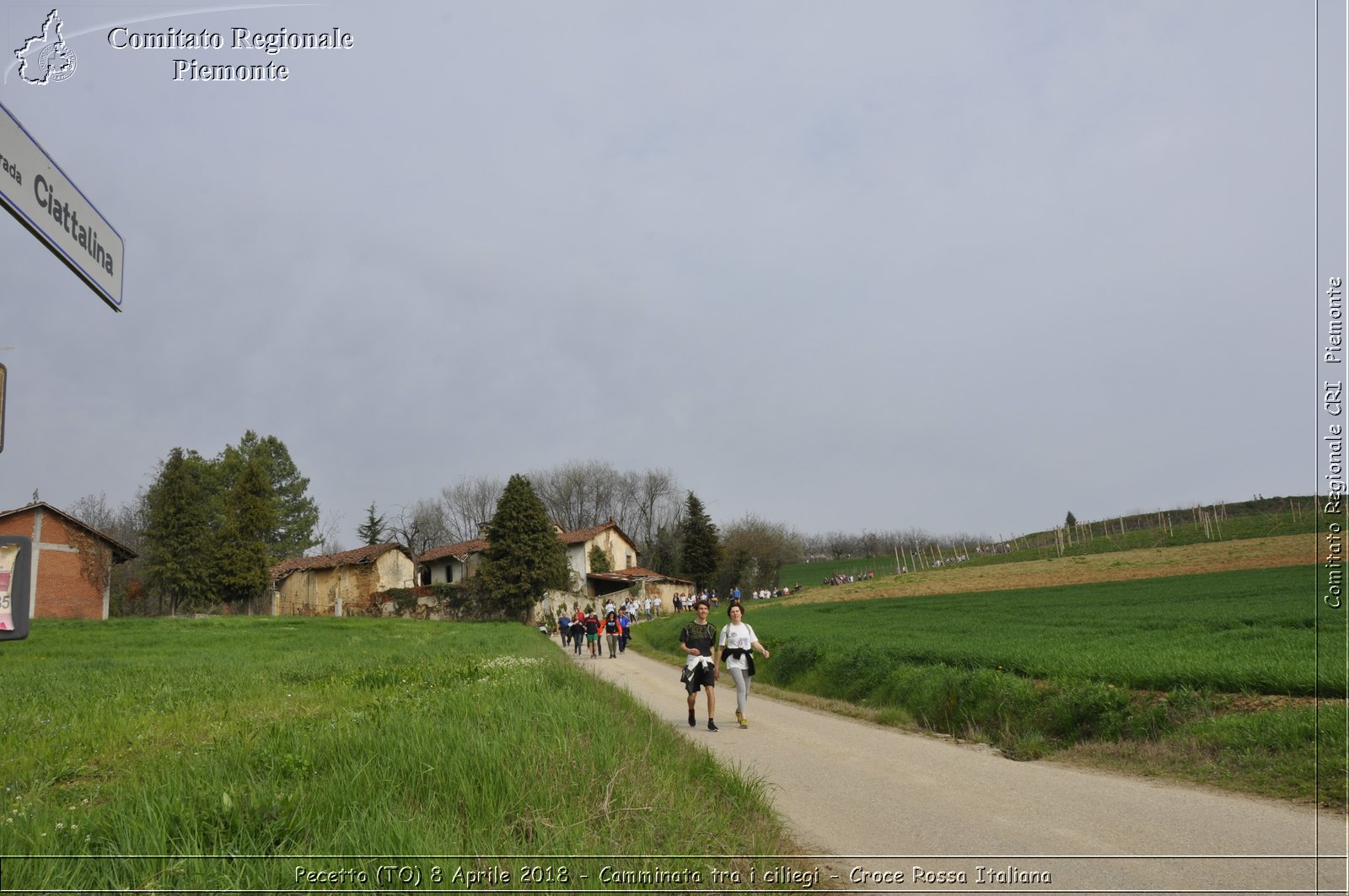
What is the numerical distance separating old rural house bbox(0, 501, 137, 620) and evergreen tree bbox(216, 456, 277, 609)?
9.10m

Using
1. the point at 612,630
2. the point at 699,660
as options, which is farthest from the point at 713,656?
the point at 612,630

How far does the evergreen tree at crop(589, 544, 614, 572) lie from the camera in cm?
7262

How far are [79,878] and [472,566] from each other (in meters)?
67.3

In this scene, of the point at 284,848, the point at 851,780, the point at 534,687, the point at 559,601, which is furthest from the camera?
the point at 559,601

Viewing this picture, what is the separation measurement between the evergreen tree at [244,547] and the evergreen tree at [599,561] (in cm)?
2693

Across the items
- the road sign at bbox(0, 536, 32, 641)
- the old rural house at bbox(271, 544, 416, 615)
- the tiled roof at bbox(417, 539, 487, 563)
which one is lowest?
the old rural house at bbox(271, 544, 416, 615)

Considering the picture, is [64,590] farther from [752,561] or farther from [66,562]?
[752,561]

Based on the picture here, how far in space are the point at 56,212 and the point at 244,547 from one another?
2215 inches

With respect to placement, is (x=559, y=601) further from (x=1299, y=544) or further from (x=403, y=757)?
(x=403, y=757)

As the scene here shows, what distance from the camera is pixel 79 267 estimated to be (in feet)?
11.8

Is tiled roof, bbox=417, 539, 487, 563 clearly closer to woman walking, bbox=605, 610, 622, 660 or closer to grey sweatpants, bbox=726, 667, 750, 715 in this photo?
woman walking, bbox=605, 610, 622, 660

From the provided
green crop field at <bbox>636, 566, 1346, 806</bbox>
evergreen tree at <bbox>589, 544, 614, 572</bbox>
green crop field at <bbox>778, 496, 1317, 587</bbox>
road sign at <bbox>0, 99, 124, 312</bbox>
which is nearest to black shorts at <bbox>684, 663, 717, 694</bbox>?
green crop field at <bbox>636, 566, 1346, 806</bbox>

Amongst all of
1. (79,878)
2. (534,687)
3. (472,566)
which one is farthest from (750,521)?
(79,878)

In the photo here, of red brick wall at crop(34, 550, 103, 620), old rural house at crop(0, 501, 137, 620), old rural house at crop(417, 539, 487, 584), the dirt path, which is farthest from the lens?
Result: old rural house at crop(417, 539, 487, 584)
